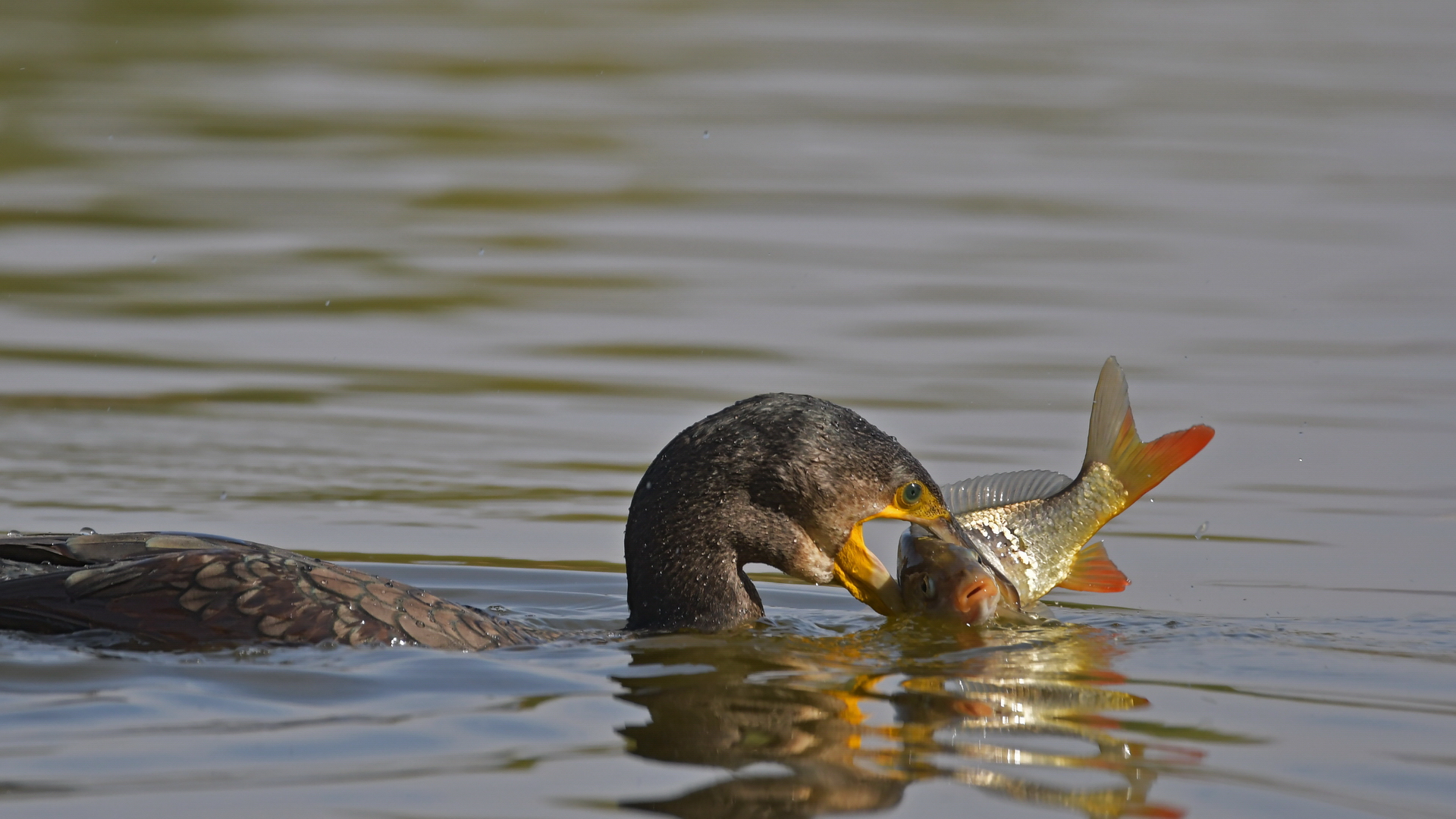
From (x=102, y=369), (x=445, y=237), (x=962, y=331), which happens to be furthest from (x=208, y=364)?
(x=962, y=331)

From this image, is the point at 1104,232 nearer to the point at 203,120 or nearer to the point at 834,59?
the point at 834,59

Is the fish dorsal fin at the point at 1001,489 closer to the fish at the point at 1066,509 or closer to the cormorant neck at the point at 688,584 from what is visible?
the fish at the point at 1066,509

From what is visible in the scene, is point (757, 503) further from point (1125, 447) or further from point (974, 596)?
point (1125, 447)

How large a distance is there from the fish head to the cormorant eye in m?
0.11

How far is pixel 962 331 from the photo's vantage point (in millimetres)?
10438

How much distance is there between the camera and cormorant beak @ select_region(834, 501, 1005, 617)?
19.7ft

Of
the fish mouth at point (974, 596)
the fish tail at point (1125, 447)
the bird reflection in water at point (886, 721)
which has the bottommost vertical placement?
the bird reflection in water at point (886, 721)

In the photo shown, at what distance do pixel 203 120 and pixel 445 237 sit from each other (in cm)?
410

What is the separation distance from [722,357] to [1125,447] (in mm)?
4011

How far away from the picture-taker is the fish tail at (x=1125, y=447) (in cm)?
609

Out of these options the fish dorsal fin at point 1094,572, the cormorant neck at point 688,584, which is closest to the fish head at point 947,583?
the fish dorsal fin at point 1094,572

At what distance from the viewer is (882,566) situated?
19.8ft

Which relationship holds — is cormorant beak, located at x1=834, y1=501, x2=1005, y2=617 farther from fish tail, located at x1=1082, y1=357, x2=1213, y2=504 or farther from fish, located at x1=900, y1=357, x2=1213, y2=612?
fish tail, located at x1=1082, y1=357, x2=1213, y2=504

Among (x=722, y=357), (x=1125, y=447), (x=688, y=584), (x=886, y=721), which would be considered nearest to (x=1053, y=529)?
(x=1125, y=447)
